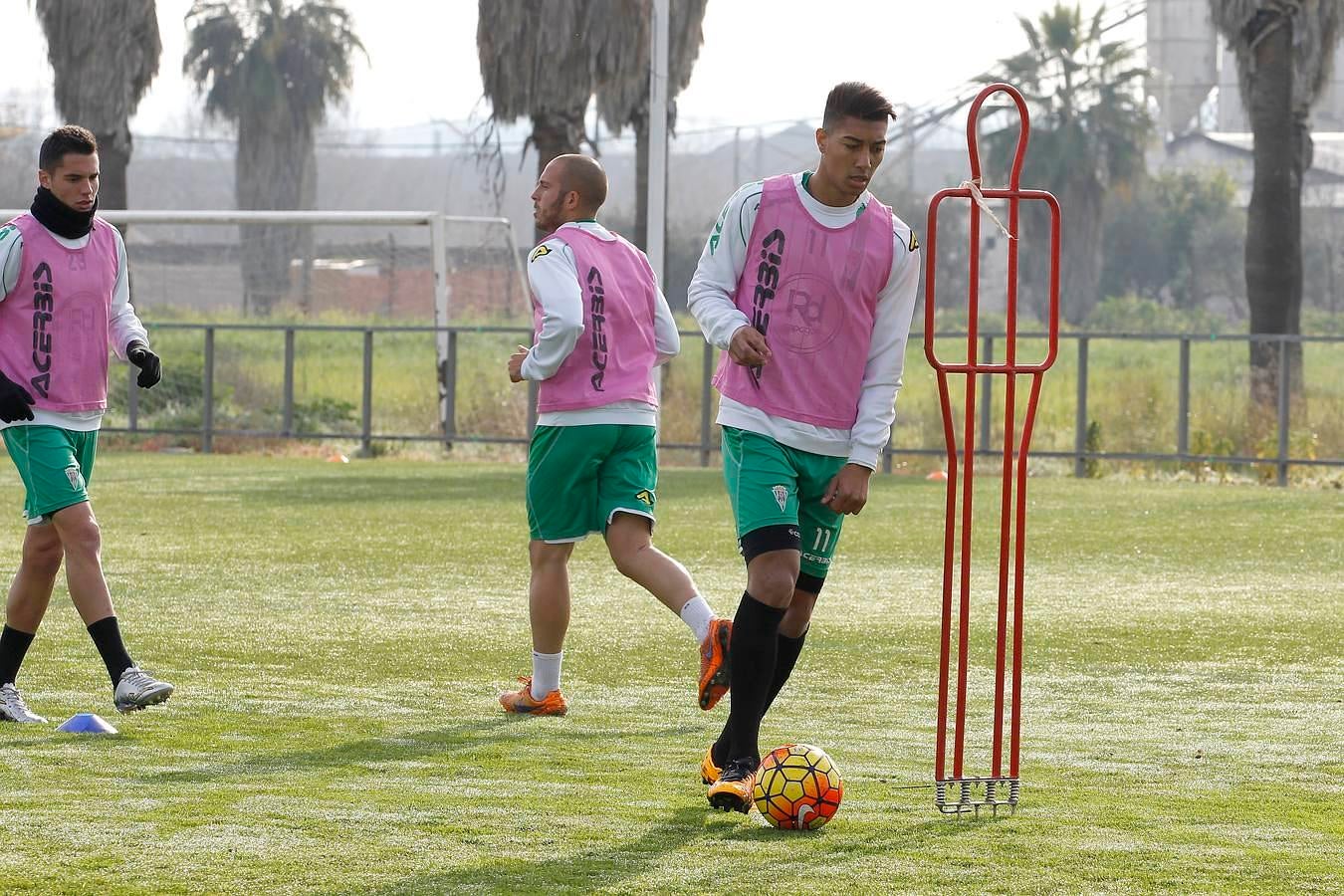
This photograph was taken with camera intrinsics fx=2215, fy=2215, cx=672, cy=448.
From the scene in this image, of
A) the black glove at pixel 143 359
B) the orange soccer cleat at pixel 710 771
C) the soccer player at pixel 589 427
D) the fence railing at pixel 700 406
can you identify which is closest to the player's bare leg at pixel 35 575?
the black glove at pixel 143 359

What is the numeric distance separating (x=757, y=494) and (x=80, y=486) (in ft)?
8.12

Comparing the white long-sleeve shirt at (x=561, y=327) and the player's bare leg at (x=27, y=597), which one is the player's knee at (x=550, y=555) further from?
the player's bare leg at (x=27, y=597)

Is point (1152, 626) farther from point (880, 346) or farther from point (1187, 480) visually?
point (1187, 480)

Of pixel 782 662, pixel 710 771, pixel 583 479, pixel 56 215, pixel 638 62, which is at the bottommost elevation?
pixel 710 771

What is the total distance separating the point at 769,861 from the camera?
5.08m

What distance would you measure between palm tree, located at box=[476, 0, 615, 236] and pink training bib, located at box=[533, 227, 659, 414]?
62.2 ft

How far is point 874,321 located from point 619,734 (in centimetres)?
182

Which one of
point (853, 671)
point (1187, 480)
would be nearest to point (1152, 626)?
point (853, 671)

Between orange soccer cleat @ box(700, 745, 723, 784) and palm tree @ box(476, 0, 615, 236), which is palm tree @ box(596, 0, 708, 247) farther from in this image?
orange soccer cleat @ box(700, 745, 723, 784)

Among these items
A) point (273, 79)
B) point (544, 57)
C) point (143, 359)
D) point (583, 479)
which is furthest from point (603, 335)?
point (273, 79)

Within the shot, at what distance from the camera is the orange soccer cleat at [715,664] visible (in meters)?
6.45

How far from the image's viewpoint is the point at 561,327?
22.9 ft

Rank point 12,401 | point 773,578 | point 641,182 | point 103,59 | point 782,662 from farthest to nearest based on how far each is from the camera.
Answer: point 641,182 < point 103,59 < point 12,401 < point 782,662 < point 773,578

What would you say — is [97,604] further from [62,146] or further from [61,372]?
[62,146]
